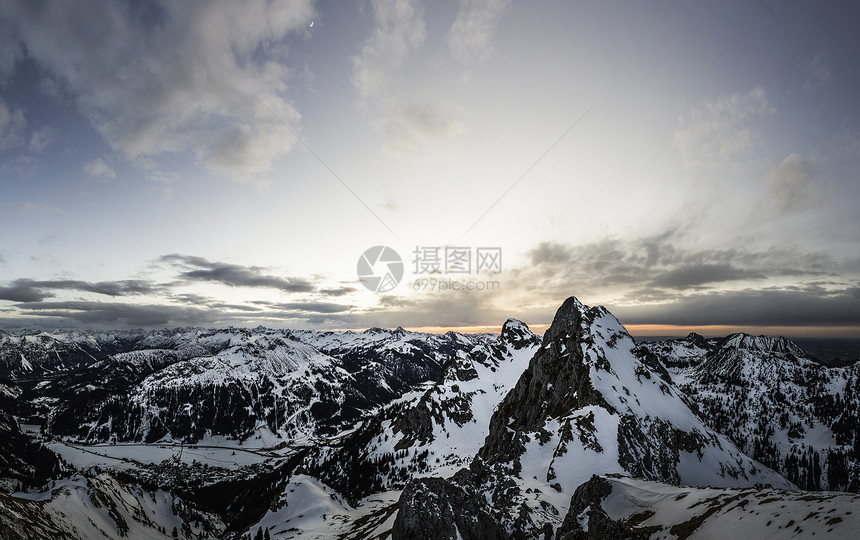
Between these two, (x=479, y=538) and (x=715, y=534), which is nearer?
(x=715, y=534)

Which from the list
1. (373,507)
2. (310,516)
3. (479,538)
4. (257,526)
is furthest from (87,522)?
(479,538)

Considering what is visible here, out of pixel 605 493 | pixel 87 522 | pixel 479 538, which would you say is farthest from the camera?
pixel 87 522

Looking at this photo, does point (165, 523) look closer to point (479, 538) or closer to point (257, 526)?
point (257, 526)

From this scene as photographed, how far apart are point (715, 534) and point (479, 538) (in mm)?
33082

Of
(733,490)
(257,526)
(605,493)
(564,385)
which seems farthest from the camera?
(257,526)

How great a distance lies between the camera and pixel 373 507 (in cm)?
16850

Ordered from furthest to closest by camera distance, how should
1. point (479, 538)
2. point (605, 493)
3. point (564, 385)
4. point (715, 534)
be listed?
point (564, 385) < point (605, 493) < point (479, 538) < point (715, 534)

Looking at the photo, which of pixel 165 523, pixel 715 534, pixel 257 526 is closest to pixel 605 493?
pixel 715 534

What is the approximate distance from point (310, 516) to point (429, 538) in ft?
443

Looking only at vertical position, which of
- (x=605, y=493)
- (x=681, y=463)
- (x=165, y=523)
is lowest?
(x=165, y=523)

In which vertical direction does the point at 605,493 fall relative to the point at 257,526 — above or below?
above

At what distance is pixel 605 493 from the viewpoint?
6294 centimetres

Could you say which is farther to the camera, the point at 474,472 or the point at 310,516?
the point at 310,516

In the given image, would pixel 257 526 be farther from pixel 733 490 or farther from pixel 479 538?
pixel 733 490
